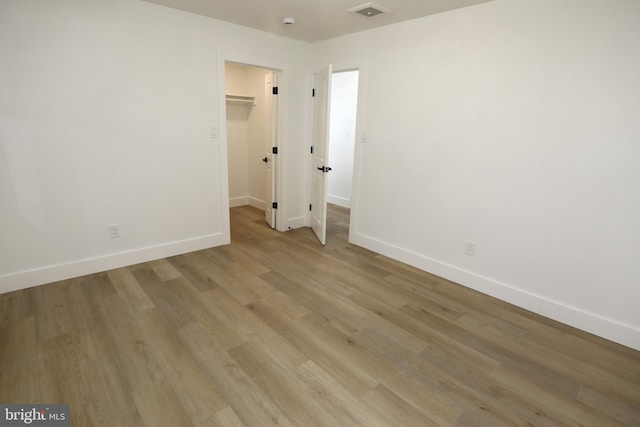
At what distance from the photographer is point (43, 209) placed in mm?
2814

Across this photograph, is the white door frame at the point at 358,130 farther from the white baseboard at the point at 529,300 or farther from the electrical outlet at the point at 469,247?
the electrical outlet at the point at 469,247

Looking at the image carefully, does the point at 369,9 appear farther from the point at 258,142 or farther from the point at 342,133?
the point at 342,133

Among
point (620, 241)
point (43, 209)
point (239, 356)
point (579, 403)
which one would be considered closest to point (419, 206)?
point (620, 241)

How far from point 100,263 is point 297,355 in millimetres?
2353

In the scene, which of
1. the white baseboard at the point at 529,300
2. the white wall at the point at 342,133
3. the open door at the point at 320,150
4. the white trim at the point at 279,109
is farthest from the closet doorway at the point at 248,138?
the white baseboard at the point at 529,300

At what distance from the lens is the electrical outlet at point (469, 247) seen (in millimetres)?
3089

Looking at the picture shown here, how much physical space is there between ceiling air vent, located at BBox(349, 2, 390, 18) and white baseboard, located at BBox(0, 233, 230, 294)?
9.51 feet

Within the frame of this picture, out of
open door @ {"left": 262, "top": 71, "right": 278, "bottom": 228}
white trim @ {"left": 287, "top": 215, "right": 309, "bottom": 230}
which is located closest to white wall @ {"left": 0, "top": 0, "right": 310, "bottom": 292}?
open door @ {"left": 262, "top": 71, "right": 278, "bottom": 228}

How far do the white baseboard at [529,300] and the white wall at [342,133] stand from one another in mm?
2604

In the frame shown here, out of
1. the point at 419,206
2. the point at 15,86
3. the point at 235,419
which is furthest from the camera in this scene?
the point at 419,206

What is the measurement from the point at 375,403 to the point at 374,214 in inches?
97.3

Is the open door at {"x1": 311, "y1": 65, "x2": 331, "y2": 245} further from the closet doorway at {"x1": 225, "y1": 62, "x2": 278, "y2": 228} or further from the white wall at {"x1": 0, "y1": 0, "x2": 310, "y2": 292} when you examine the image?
the white wall at {"x1": 0, "y1": 0, "x2": 310, "y2": 292}

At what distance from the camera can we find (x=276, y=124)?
14.3 feet

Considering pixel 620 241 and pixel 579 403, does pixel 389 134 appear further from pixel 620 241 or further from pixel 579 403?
pixel 579 403
